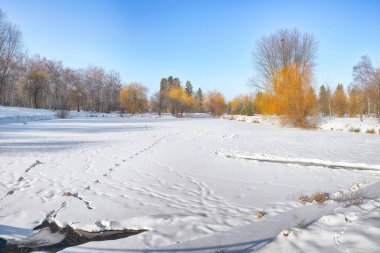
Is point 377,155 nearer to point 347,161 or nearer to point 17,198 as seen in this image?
point 347,161

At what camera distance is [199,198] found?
5281mm

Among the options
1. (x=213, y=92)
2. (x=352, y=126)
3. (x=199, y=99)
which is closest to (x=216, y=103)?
(x=213, y=92)

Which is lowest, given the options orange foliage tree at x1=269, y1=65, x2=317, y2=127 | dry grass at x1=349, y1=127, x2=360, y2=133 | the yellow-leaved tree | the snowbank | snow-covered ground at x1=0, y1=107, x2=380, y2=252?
snow-covered ground at x1=0, y1=107, x2=380, y2=252

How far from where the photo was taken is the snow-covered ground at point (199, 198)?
337cm

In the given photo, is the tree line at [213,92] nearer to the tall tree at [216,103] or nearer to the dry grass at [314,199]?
the tall tree at [216,103]

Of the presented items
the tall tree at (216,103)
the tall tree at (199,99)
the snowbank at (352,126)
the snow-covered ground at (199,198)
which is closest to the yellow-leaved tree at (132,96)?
the tall tree at (216,103)

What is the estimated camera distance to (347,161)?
27.2ft

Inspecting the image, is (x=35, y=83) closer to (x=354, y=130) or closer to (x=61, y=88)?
(x=61, y=88)

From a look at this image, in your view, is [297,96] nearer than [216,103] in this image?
Yes

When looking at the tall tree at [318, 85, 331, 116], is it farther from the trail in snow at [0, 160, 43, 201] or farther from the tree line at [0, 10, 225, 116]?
the tree line at [0, 10, 225, 116]

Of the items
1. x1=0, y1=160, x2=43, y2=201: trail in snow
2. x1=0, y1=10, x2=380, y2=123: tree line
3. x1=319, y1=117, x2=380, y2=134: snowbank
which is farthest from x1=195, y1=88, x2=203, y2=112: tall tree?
x1=0, y1=160, x2=43, y2=201: trail in snow

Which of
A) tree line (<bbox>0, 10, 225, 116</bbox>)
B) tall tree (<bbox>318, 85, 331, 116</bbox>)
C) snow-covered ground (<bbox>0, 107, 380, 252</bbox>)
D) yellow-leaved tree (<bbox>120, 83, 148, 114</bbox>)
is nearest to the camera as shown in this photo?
snow-covered ground (<bbox>0, 107, 380, 252</bbox>)

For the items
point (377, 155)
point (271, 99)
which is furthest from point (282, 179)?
point (271, 99)

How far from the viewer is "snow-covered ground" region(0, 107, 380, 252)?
11.1 feet
